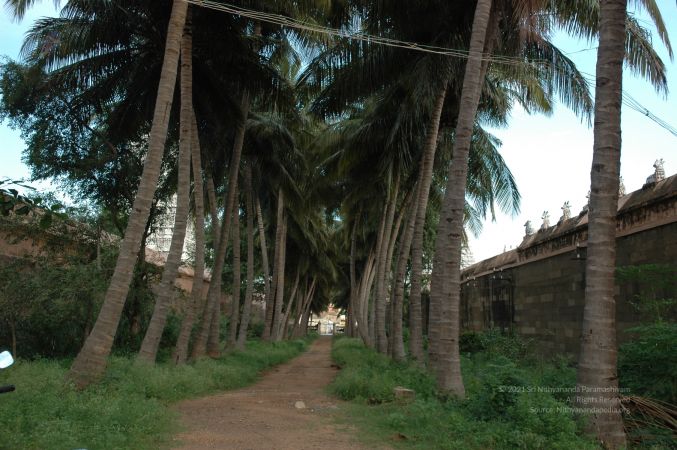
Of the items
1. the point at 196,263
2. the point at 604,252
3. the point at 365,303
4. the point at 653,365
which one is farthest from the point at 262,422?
the point at 365,303

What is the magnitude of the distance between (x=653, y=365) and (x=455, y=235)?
10.9ft

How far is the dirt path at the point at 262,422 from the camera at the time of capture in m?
7.07

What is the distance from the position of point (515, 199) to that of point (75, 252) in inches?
517

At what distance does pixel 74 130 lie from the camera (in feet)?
53.3

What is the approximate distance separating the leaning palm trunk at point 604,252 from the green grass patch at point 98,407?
16.3 feet

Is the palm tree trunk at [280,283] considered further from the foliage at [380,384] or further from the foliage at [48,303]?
the foliage at [380,384]

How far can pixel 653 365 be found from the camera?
26.8 ft

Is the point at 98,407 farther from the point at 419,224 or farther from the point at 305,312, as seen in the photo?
the point at 305,312

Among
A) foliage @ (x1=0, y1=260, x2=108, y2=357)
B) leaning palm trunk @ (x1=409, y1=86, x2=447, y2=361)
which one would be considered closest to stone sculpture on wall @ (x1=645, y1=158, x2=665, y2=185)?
leaning palm trunk @ (x1=409, y1=86, x2=447, y2=361)

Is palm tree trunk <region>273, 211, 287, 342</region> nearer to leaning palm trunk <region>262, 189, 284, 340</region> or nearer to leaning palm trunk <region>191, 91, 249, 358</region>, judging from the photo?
leaning palm trunk <region>262, 189, 284, 340</region>

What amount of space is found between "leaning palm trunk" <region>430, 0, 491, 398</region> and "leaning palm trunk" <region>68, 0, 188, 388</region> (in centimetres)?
505

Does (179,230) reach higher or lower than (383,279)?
higher

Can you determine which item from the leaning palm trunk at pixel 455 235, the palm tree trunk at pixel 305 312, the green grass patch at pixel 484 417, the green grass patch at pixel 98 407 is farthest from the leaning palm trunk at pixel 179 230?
the palm tree trunk at pixel 305 312

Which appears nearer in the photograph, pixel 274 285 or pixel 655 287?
pixel 655 287
